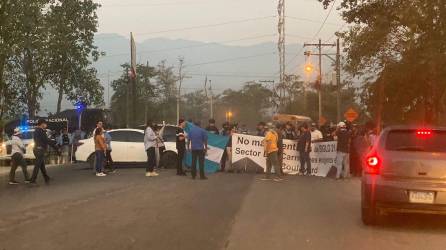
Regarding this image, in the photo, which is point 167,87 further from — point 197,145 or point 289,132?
point 197,145

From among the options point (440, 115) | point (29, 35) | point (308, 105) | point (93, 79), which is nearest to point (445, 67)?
point (440, 115)

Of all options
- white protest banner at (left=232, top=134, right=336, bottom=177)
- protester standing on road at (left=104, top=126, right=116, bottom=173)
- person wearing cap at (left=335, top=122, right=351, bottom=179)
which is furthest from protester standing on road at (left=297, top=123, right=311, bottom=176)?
protester standing on road at (left=104, top=126, right=116, bottom=173)

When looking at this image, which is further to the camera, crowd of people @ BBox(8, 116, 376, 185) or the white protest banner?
the white protest banner

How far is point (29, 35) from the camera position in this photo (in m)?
30.5

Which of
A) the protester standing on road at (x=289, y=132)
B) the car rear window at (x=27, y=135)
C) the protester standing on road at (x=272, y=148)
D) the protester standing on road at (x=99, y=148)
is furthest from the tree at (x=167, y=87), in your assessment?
A: the protester standing on road at (x=272, y=148)

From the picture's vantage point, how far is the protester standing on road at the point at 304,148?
19.3 metres

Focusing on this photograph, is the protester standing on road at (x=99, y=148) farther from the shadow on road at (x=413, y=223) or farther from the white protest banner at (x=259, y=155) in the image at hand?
the shadow on road at (x=413, y=223)

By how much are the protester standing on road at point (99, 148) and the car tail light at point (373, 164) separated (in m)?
10.6

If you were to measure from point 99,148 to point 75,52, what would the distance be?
72.2 ft

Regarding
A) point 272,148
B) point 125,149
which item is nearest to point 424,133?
point 272,148

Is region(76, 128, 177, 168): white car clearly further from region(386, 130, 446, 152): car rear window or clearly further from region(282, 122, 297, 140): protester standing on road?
region(386, 130, 446, 152): car rear window

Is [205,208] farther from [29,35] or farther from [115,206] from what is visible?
[29,35]

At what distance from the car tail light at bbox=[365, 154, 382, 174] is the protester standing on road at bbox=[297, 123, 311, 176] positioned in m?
10.00

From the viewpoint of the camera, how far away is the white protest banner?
20109 mm
